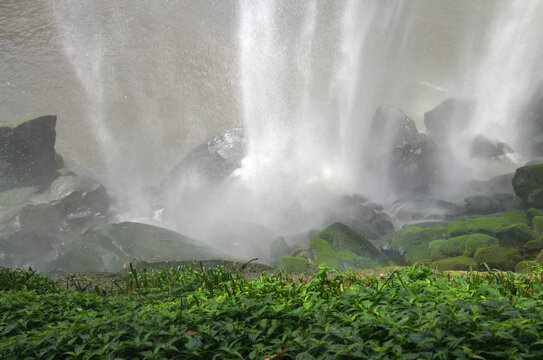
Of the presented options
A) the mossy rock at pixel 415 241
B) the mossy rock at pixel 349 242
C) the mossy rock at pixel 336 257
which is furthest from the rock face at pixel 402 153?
the mossy rock at pixel 336 257

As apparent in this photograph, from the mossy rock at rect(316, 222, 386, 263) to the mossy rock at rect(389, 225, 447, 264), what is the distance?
632 mm

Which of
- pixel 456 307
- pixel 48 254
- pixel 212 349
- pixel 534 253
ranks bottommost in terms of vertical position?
pixel 212 349

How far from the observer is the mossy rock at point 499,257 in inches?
228

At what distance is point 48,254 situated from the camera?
1043 centimetres

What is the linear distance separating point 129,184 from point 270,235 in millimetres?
8110

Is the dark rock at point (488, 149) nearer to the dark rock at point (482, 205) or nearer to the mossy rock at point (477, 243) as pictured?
the dark rock at point (482, 205)

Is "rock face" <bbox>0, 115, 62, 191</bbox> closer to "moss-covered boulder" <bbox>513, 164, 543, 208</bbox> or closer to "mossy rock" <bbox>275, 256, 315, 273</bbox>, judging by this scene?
"mossy rock" <bbox>275, 256, 315, 273</bbox>

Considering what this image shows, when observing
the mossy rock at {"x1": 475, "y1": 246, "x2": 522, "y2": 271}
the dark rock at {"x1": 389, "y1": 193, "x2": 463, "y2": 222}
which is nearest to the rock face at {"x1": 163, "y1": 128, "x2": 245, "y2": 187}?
the dark rock at {"x1": 389, "y1": 193, "x2": 463, "y2": 222}

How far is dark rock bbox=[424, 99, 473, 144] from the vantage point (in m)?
15.3

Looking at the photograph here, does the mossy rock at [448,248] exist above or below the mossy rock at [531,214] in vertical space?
below

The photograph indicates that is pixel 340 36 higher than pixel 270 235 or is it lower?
higher

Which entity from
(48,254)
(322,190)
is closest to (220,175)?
(322,190)

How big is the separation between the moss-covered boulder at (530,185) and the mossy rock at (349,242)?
3.86m

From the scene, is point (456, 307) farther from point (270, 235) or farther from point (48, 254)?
point (48, 254)
